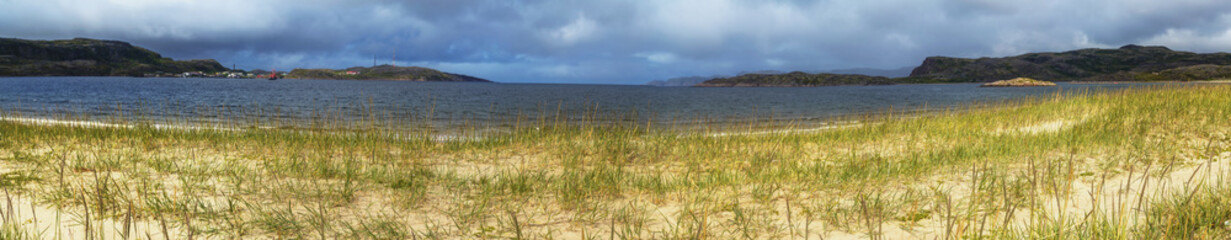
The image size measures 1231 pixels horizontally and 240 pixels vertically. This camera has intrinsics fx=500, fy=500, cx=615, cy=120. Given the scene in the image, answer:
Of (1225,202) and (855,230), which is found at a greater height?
(1225,202)

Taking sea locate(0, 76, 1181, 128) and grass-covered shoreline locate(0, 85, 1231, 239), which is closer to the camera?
grass-covered shoreline locate(0, 85, 1231, 239)

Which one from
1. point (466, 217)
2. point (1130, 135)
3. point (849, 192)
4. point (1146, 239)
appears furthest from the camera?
point (1130, 135)

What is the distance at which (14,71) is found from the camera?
591 feet

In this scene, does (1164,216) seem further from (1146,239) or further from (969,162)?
(969,162)

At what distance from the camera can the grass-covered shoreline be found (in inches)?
173

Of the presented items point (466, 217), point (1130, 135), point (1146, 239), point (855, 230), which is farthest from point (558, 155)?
point (1130, 135)

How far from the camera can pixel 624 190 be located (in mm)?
6473

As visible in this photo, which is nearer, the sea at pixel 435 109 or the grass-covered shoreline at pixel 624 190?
the grass-covered shoreline at pixel 624 190

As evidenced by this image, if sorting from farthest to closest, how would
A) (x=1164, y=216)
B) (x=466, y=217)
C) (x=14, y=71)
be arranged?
(x=14, y=71) < (x=466, y=217) < (x=1164, y=216)

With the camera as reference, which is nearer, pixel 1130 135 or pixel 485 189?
pixel 485 189

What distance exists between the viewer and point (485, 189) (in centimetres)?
618

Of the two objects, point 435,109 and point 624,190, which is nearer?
point 624,190

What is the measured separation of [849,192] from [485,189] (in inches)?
174

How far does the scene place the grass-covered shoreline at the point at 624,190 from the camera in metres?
4.39
